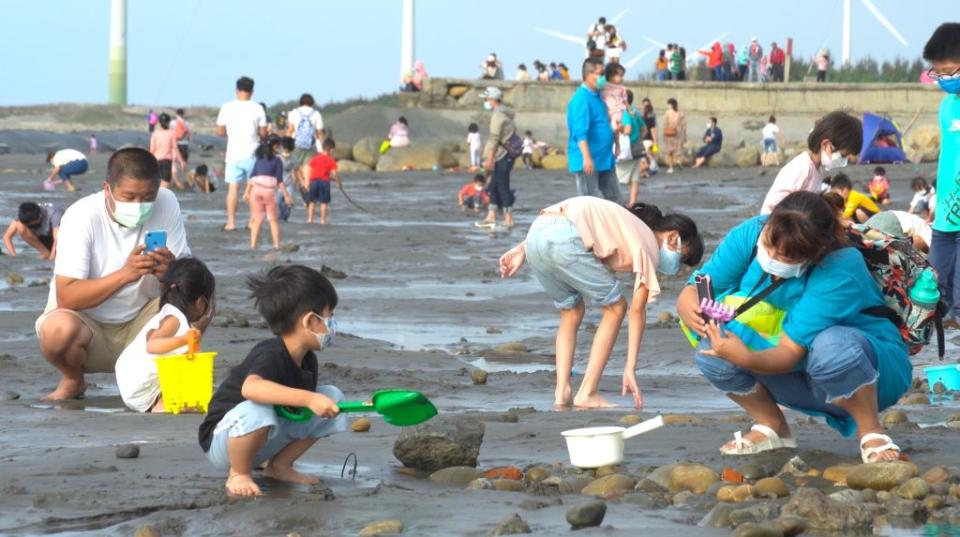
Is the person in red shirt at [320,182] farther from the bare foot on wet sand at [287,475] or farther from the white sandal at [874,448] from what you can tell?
the white sandal at [874,448]

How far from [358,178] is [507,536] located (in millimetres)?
29300

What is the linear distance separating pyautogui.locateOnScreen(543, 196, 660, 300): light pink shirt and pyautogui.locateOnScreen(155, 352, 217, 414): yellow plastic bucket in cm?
172

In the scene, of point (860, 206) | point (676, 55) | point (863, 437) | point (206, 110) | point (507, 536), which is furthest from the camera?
point (206, 110)

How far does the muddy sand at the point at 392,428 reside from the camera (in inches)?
192

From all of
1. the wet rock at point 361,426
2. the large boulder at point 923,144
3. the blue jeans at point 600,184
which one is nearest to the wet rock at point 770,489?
the wet rock at point 361,426

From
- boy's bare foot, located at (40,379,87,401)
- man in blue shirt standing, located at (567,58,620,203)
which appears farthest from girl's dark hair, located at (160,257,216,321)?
man in blue shirt standing, located at (567,58,620,203)

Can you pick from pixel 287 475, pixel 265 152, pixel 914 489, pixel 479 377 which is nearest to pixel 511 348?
pixel 479 377

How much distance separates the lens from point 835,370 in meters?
5.44

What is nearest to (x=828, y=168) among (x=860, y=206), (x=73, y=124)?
(x=860, y=206)

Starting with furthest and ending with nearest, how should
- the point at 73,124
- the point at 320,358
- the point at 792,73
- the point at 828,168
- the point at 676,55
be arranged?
1. the point at 73,124
2. the point at 792,73
3. the point at 676,55
4. the point at 320,358
5. the point at 828,168

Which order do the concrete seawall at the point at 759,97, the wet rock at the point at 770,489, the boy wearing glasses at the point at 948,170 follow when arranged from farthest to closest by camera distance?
1. the concrete seawall at the point at 759,97
2. the boy wearing glasses at the point at 948,170
3. the wet rock at the point at 770,489

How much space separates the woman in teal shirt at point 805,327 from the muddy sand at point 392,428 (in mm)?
234

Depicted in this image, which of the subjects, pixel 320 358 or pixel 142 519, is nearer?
pixel 142 519

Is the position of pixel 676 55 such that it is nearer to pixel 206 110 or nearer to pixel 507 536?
pixel 206 110
